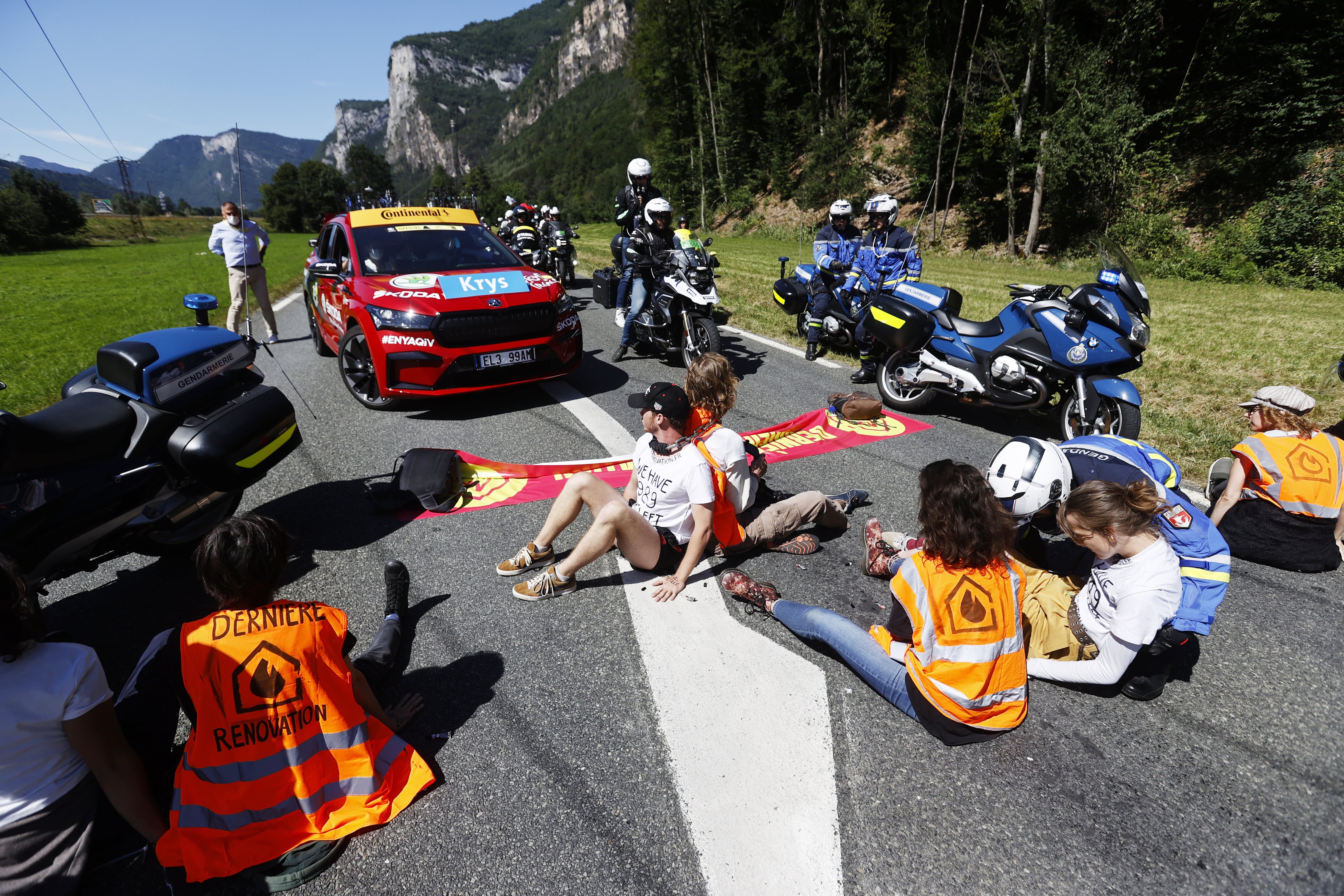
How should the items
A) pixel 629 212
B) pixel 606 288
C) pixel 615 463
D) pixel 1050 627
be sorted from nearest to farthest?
1. pixel 1050 627
2. pixel 615 463
3. pixel 606 288
4. pixel 629 212

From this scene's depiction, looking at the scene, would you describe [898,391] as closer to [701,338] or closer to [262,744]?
[701,338]

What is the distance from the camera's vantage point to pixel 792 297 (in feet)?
28.8

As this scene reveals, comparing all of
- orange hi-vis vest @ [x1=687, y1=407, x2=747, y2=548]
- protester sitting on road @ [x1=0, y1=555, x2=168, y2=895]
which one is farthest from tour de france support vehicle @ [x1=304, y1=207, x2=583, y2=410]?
protester sitting on road @ [x1=0, y1=555, x2=168, y2=895]

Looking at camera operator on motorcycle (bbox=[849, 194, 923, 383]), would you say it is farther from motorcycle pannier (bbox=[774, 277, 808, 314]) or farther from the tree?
the tree

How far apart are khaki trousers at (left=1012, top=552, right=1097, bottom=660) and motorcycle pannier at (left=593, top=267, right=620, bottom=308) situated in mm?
6445

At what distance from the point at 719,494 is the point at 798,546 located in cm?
78

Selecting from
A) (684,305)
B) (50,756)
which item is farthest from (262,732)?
(684,305)

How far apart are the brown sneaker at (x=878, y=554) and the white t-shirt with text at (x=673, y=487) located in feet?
3.29

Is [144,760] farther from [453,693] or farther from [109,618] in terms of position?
[109,618]

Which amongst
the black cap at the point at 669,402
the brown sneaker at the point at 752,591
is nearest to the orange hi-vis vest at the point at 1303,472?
the brown sneaker at the point at 752,591

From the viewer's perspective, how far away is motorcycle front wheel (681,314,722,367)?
730cm

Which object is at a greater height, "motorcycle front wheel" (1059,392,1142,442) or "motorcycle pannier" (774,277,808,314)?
"motorcycle pannier" (774,277,808,314)

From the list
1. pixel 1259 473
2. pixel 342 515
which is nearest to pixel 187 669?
pixel 342 515

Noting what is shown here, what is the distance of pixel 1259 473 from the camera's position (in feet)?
11.6
